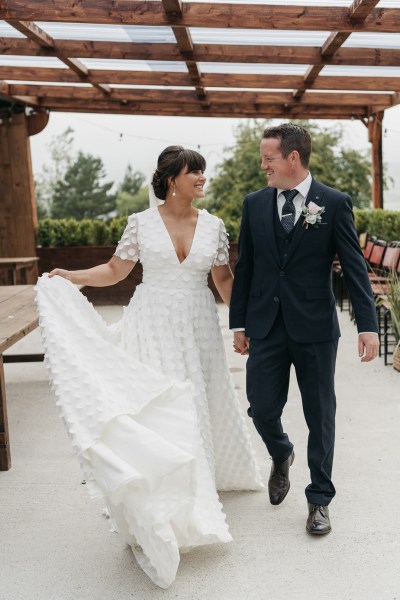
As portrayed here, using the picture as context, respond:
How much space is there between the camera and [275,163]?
3068mm

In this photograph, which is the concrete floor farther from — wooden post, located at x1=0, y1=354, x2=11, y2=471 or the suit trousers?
the suit trousers

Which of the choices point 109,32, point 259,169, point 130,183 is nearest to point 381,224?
point 109,32

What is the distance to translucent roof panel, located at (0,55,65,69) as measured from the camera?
31.6 feet

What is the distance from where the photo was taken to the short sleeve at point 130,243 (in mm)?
3365

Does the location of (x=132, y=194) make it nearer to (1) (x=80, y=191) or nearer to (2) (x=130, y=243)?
(1) (x=80, y=191)

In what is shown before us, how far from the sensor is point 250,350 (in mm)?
3283

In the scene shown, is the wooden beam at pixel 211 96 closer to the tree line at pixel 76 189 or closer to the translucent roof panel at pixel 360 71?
the translucent roof panel at pixel 360 71

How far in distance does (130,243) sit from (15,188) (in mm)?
9129

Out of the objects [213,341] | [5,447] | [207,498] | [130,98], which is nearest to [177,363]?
[213,341]

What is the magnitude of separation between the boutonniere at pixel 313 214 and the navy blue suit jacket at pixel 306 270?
29 mm

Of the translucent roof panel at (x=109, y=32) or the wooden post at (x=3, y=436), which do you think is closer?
the wooden post at (x=3, y=436)

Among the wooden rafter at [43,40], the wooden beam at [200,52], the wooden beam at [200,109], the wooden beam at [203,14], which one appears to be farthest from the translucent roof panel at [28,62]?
the wooden beam at [203,14]

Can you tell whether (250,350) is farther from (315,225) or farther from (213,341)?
(315,225)

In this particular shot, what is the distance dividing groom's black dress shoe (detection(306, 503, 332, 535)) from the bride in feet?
1.27
